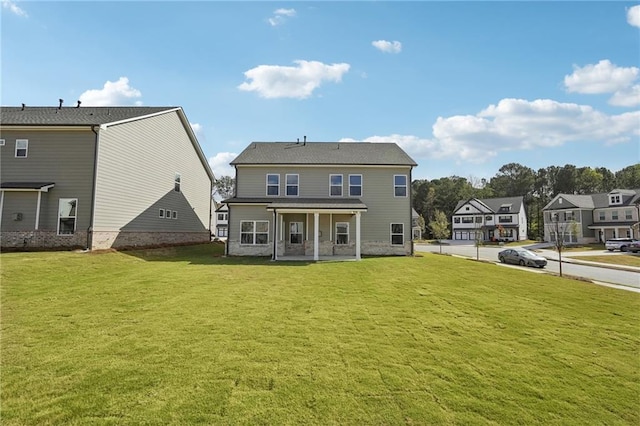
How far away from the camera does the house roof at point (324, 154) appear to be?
22500 mm

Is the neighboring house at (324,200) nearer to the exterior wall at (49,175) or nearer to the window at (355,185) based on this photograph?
the window at (355,185)

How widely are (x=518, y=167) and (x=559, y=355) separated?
3847 inches

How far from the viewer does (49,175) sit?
17031 mm

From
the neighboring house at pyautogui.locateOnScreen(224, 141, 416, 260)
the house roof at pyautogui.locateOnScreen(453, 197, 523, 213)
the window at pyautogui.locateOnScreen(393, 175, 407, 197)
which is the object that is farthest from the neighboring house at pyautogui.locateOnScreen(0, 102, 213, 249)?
the house roof at pyautogui.locateOnScreen(453, 197, 523, 213)

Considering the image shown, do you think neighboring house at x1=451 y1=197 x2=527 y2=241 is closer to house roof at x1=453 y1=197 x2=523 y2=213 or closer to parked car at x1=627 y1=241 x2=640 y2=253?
house roof at x1=453 y1=197 x2=523 y2=213

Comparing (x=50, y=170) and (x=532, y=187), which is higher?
(x=532, y=187)

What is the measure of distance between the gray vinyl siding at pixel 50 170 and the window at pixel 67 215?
20 cm

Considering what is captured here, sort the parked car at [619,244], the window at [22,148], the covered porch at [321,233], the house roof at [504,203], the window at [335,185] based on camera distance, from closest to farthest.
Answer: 1. the window at [22,148]
2. the covered porch at [321,233]
3. the window at [335,185]
4. the parked car at [619,244]
5. the house roof at [504,203]

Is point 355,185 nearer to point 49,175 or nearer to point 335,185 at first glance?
point 335,185

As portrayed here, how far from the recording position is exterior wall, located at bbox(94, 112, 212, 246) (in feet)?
57.5

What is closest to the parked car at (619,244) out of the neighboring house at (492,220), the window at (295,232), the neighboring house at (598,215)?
the neighboring house at (598,215)

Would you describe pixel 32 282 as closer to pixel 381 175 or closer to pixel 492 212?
pixel 381 175

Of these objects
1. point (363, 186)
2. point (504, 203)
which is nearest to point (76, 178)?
point (363, 186)

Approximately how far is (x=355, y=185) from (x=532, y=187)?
79.4 m
